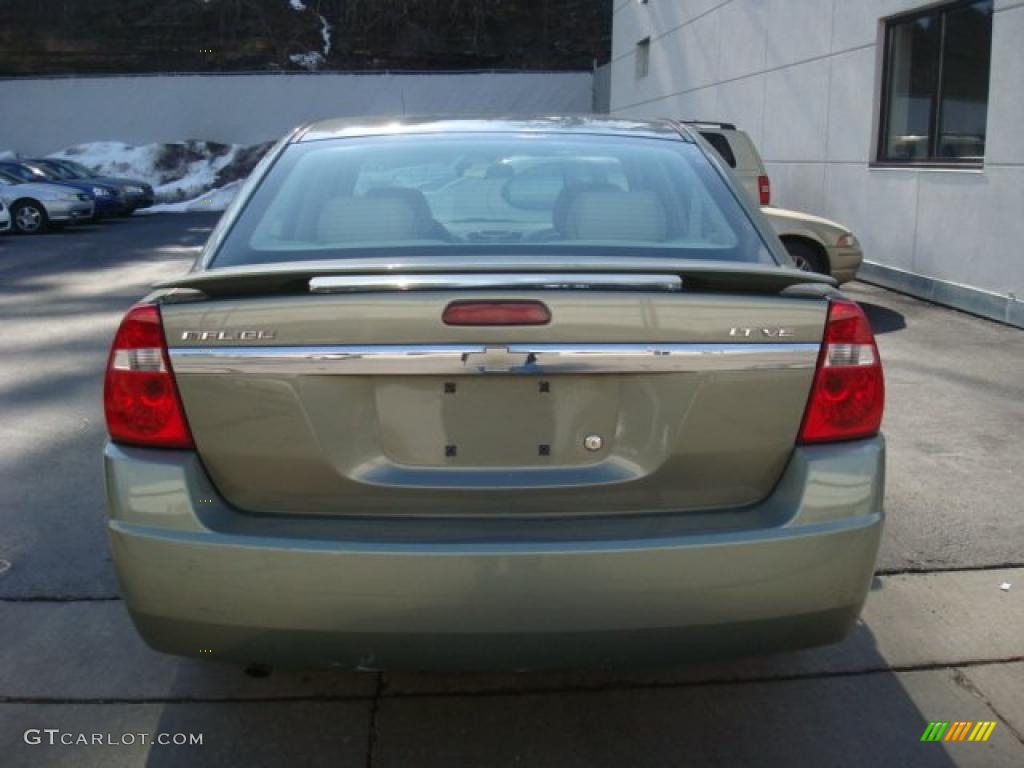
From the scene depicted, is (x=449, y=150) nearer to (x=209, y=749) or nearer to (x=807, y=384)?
(x=807, y=384)

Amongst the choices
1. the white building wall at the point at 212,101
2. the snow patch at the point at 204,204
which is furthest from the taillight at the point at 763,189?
the white building wall at the point at 212,101

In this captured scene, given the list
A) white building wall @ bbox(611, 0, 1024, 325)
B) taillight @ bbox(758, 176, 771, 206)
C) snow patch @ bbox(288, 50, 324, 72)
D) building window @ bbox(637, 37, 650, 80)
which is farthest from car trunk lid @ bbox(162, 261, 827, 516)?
snow patch @ bbox(288, 50, 324, 72)

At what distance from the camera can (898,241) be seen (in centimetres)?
1148

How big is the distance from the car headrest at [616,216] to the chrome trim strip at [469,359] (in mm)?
687

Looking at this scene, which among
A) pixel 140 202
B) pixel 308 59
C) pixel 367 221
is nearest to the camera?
pixel 367 221

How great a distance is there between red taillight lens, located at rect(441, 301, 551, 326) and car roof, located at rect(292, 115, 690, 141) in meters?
1.36

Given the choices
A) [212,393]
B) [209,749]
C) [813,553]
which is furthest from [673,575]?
[209,749]

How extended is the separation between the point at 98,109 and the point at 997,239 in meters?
30.8

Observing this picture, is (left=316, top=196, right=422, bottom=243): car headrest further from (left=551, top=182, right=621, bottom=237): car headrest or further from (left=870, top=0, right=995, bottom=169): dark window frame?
(left=870, top=0, right=995, bottom=169): dark window frame

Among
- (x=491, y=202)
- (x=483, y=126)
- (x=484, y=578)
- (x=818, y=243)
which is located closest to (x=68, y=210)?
(x=818, y=243)

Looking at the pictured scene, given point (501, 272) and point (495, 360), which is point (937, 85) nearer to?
point (501, 272)

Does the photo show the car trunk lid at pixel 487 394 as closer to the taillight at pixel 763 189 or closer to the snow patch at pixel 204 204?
the taillight at pixel 763 189

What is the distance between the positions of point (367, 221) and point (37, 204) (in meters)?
19.5

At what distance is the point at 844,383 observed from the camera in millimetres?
2795
